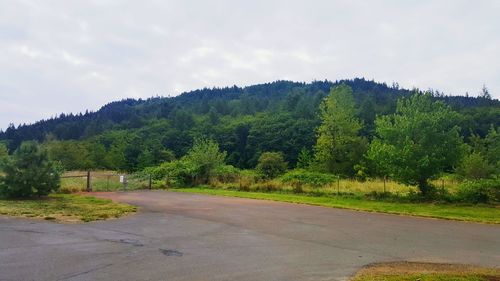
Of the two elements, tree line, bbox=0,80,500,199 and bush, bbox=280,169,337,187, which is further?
bush, bbox=280,169,337,187

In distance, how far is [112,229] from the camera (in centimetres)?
1238

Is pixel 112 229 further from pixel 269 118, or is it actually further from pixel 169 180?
pixel 269 118

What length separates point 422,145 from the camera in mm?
21312

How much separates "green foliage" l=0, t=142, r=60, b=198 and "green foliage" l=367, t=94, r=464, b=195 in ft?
58.6

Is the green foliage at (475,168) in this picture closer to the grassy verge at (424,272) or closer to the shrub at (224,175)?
the shrub at (224,175)

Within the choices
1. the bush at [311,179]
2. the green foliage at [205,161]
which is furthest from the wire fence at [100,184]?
the bush at [311,179]

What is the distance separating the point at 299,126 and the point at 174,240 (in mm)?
81763

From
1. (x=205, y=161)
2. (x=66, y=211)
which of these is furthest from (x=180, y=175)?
(x=66, y=211)

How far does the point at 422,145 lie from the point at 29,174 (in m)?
20.3

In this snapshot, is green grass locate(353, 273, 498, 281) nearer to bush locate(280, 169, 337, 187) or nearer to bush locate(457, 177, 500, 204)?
bush locate(457, 177, 500, 204)

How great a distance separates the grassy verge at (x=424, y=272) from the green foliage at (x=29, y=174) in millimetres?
19033

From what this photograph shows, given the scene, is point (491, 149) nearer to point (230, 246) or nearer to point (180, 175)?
point (180, 175)

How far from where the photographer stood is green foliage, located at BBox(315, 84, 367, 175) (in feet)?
156

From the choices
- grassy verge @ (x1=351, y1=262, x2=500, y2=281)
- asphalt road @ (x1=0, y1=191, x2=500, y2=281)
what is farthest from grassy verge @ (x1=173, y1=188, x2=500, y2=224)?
grassy verge @ (x1=351, y1=262, x2=500, y2=281)
